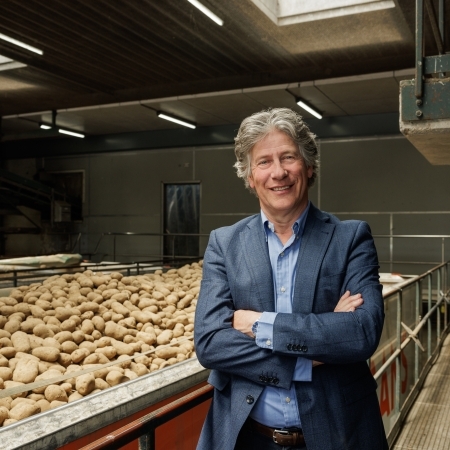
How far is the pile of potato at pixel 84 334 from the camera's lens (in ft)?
8.41

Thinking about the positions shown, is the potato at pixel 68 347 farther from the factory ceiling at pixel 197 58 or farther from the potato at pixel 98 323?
the factory ceiling at pixel 197 58

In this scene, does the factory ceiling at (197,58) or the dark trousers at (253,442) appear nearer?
the dark trousers at (253,442)

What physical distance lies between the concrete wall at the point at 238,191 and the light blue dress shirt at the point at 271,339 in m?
9.79

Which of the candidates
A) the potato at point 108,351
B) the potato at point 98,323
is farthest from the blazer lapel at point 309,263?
the potato at point 98,323

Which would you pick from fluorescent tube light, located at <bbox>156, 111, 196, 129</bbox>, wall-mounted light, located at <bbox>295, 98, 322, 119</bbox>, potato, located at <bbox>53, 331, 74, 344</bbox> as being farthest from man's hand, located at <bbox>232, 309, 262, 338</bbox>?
fluorescent tube light, located at <bbox>156, 111, 196, 129</bbox>

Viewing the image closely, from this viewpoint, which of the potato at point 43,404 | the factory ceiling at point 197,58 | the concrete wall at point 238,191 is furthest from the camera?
the concrete wall at point 238,191

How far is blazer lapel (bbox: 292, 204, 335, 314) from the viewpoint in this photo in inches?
48.7

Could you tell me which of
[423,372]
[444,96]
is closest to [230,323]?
[444,96]

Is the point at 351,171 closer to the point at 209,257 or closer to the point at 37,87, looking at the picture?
the point at 37,87

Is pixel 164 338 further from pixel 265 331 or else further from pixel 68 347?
A: pixel 265 331

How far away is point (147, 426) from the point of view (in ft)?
3.54

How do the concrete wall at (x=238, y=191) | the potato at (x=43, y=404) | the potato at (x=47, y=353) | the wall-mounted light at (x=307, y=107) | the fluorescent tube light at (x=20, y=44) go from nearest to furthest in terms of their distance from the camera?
the potato at (x=43, y=404) → the potato at (x=47, y=353) → the fluorescent tube light at (x=20, y=44) → the wall-mounted light at (x=307, y=107) → the concrete wall at (x=238, y=191)

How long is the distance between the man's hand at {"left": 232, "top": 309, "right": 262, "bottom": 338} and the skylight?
5.56 meters

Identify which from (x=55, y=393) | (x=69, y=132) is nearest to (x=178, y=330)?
(x=55, y=393)
